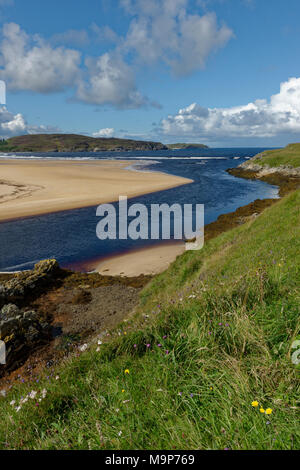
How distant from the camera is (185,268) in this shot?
42.3 feet

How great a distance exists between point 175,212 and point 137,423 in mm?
32707

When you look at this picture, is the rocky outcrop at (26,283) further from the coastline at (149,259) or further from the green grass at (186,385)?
the green grass at (186,385)

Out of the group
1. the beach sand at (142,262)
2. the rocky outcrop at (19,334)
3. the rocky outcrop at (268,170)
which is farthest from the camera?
the rocky outcrop at (268,170)

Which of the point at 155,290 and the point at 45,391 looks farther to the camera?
the point at 155,290

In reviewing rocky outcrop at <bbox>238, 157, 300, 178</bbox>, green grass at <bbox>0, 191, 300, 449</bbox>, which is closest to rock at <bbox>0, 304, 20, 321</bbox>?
green grass at <bbox>0, 191, 300, 449</bbox>

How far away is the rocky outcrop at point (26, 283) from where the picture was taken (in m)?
13.7

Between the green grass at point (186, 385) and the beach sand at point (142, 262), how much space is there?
41.8ft

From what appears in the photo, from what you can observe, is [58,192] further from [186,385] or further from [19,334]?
[186,385]

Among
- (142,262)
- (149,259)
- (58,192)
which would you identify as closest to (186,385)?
(142,262)

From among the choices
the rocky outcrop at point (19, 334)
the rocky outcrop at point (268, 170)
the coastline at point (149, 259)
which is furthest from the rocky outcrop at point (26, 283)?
the rocky outcrop at point (268, 170)

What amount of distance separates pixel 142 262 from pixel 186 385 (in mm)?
16128

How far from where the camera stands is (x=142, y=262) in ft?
63.9
